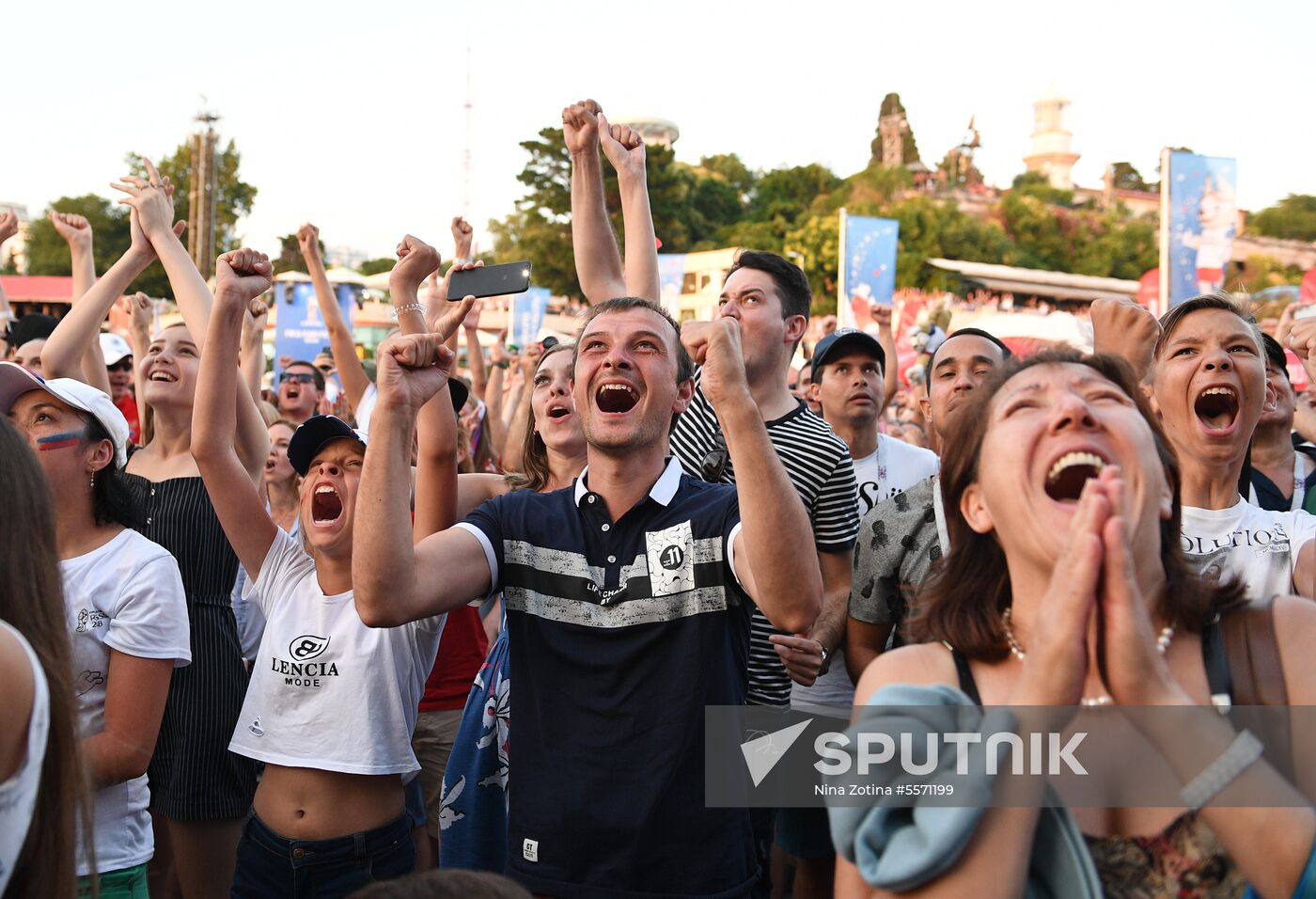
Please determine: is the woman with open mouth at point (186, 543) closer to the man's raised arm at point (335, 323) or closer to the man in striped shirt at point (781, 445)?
the man's raised arm at point (335, 323)

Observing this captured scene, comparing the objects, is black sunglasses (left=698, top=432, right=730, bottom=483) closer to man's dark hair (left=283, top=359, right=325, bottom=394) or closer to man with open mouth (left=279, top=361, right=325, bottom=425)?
man with open mouth (left=279, top=361, right=325, bottom=425)

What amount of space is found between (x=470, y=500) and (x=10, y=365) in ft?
4.43

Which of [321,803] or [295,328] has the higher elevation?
[295,328]

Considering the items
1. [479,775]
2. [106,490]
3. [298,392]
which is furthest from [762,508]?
[298,392]

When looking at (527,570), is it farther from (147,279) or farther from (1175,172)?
(147,279)

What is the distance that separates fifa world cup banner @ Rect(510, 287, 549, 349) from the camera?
49.6 ft

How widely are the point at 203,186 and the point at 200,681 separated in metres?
36.3

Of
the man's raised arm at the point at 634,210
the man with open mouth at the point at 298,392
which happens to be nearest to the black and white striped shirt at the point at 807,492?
the man's raised arm at the point at 634,210

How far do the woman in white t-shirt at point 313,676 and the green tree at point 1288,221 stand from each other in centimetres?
8462

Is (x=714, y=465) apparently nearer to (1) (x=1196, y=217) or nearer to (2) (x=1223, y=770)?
(2) (x=1223, y=770)

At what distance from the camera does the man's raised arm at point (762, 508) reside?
2.28 metres

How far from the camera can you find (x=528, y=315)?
15469mm

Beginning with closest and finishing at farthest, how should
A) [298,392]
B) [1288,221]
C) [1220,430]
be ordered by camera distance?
1. [1220,430]
2. [298,392]
3. [1288,221]

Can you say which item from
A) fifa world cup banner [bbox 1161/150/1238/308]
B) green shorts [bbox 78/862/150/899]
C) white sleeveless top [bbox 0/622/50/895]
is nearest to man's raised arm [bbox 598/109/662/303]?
green shorts [bbox 78/862/150/899]
